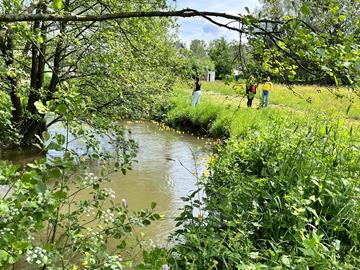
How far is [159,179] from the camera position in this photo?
926 centimetres

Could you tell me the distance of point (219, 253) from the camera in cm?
279

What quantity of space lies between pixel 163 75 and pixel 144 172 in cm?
246

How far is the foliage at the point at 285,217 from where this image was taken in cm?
270

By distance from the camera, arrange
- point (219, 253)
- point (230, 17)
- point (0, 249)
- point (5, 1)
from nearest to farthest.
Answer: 1. point (0, 249)
2. point (230, 17)
3. point (219, 253)
4. point (5, 1)

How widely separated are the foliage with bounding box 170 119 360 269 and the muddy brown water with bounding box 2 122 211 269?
1.25 metres

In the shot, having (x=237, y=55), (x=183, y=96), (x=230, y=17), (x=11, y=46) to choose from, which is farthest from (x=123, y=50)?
(x=183, y=96)

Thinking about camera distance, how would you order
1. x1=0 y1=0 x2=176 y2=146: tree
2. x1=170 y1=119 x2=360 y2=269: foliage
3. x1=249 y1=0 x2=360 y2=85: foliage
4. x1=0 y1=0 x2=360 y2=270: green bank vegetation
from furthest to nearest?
x1=0 y1=0 x2=176 y2=146: tree < x1=170 y1=119 x2=360 y2=269: foliage < x1=249 y1=0 x2=360 y2=85: foliage < x1=0 y1=0 x2=360 y2=270: green bank vegetation

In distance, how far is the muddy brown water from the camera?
6.40m

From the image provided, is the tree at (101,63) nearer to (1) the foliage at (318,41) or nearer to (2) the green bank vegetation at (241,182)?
(2) the green bank vegetation at (241,182)

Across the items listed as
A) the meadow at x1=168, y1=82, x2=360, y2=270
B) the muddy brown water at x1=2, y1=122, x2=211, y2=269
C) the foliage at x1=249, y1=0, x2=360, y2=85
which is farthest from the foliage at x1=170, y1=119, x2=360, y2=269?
the muddy brown water at x1=2, y1=122, x2=211, y2=269

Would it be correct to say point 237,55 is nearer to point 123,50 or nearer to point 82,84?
point 123,50

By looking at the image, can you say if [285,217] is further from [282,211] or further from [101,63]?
[101,63]

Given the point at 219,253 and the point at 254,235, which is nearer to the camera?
the point at 219,253

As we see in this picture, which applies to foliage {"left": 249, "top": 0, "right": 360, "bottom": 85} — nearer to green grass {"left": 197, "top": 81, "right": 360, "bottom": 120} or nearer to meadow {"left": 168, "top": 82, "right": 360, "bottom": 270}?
green grass {"left": 197, "top": 81, "right": 360, "bottom": 120}
